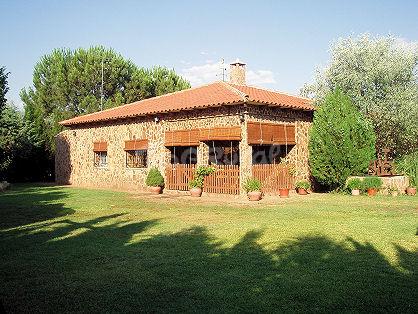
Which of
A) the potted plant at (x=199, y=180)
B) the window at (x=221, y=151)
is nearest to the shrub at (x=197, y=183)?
the potted plant at (x=199, y=180)

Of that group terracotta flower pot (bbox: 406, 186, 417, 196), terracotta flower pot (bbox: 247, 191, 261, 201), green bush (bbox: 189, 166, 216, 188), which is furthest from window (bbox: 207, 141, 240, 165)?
terracotta flower pot (bbox: 406, 186, 417, 196)

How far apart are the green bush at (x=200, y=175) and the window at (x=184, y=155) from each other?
287cm

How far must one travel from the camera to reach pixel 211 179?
16.1 meters

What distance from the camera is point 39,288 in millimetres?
4867

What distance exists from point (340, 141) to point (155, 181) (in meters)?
8.45

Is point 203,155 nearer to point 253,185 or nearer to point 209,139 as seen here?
point 209,139

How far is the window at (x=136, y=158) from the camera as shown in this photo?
20.1 m

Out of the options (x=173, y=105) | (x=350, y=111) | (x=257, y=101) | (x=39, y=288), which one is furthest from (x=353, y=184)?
(x=39, y=288)

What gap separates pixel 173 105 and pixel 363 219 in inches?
433

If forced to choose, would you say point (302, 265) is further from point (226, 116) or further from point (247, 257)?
point (226, 116)

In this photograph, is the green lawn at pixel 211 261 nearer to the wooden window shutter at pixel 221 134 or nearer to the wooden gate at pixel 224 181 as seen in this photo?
the wooden gate at pixel 224 181

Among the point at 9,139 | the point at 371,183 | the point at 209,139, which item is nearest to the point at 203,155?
the point at 209,139

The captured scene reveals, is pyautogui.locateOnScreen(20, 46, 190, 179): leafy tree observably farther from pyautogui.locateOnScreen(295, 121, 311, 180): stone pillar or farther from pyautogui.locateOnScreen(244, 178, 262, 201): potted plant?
pyautogui.locateOnScreen(244, 178, 262, 201): potted plant

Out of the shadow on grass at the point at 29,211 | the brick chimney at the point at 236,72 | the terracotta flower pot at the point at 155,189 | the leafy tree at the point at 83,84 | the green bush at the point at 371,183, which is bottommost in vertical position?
the shadow on grass at the point at 29,211
